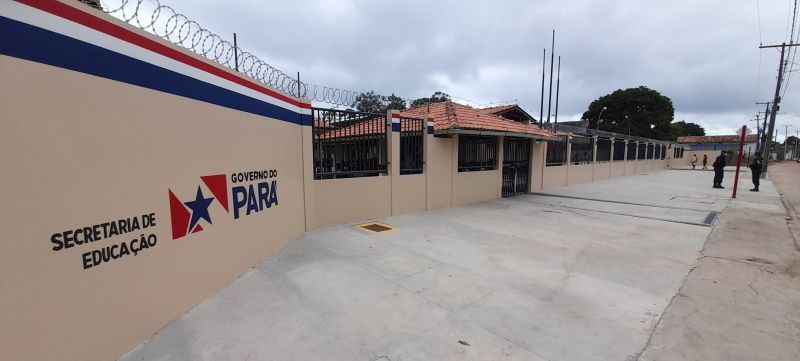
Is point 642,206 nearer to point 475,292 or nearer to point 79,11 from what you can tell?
point 475,292

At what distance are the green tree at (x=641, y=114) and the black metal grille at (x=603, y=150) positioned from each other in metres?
31.2

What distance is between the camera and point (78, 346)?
92.9 inches

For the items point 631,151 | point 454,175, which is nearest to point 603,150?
point 631,151

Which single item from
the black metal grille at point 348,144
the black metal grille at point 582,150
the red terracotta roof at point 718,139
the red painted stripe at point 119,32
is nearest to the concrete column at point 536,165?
the black metal grille at point 582,150

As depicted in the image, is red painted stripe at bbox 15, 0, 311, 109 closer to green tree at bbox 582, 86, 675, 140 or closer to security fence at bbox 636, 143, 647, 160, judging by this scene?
security fence at bbox 636, 143, 647, 160

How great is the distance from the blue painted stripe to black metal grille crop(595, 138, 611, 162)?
64.8 ft

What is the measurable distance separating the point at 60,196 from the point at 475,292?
363 centimetres

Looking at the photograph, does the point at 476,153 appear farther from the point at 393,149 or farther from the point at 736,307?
the point at 736,307

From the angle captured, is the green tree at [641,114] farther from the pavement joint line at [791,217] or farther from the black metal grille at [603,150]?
the pavement joint line at [791,217]

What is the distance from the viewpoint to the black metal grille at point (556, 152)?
14.4m

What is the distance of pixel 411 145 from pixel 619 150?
1944 centimetres

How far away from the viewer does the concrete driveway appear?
285 cm

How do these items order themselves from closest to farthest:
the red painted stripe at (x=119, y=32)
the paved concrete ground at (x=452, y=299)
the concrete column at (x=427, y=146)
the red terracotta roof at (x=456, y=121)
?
1. the red painted stripe at (x=119, y=32)
2. the paved concrete ground at (x=452, y=299)
3. the concrete column at (x=427, y=146)
4. the red terracotta roof at (x=456, y=121)

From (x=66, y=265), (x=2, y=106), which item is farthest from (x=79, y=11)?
(x=66, y=265)
